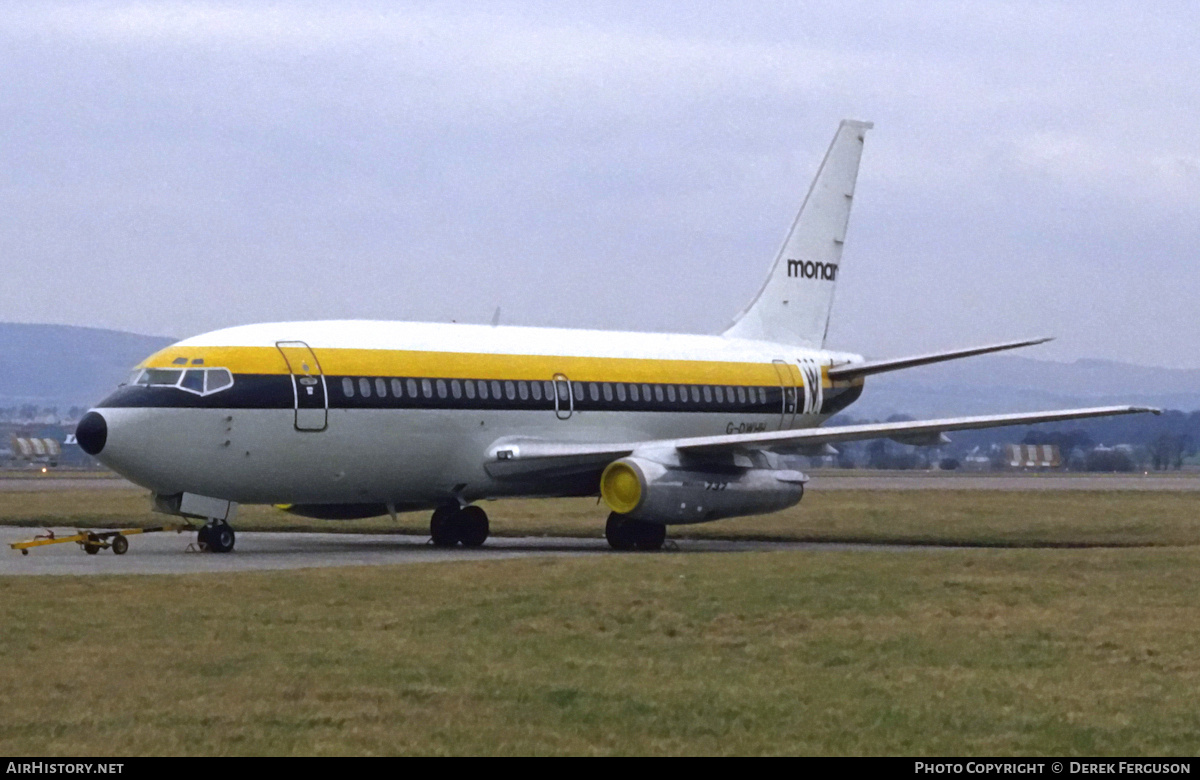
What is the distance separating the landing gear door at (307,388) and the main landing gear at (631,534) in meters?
5.24

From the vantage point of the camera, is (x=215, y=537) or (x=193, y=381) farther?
(x=215, y=537)

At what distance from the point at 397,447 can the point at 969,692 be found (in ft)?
54.6

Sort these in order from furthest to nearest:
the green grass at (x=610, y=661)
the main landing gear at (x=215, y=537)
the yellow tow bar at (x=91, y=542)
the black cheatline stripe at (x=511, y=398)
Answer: the black cheatline stripe at (x=511, y=398) → the main landing gear at (x=215, y=537) → the yellow tow bar at (x=91, y=542) → the green grass at (x=610, y=661)

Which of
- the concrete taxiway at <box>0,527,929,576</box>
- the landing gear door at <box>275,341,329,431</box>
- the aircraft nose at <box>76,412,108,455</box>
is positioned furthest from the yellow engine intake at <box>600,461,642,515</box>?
the aircraft nose at <box>76,412,108,455</box>

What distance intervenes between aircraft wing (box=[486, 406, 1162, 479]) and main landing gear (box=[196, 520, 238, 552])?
4568mm

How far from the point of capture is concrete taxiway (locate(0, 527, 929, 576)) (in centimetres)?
2428

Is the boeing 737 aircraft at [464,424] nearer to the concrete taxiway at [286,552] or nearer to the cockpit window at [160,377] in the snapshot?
the cockpit window at [160,377]

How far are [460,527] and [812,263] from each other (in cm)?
1101

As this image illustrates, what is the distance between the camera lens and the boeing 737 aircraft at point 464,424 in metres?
27.2

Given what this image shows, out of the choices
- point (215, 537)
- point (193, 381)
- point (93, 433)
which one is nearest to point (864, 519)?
point (215, 537)

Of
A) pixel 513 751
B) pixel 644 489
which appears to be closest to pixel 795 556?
pixel 644 489

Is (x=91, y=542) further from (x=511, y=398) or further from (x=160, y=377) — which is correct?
(x=511, y=398)

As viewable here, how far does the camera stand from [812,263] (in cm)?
3828

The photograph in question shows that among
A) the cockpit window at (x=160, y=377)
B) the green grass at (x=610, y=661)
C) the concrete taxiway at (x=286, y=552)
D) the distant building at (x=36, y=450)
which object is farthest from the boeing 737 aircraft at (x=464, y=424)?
the distant building at (x=36, y=450)
